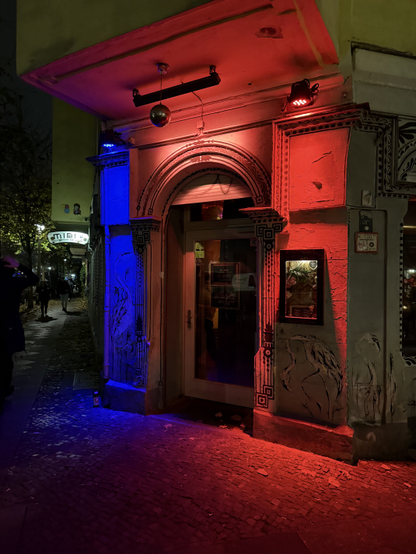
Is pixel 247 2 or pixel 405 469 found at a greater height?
pixel 247 2

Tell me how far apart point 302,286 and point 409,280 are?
1.39 m

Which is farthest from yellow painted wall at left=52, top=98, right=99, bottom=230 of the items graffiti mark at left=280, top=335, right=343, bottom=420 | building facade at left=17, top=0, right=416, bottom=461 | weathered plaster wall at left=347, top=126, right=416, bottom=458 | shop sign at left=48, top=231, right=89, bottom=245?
graffiti mark at left=280, top=335, right=343, bottom=420

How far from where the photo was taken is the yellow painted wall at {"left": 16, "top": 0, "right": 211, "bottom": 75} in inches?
139

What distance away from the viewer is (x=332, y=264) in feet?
13.5

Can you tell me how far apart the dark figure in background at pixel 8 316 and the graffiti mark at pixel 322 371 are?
429 centimetres

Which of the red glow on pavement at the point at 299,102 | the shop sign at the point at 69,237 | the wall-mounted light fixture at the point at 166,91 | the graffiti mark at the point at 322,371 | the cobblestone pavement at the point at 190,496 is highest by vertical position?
the wall-mounted light fixture at the point at 166,91

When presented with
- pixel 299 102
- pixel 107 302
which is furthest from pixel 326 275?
pixel 107 302

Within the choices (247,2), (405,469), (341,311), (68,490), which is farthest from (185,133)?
(405,469)

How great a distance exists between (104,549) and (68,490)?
926 millimetres

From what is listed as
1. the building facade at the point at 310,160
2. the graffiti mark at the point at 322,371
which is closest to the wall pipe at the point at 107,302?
the building facade at the point at 310,160

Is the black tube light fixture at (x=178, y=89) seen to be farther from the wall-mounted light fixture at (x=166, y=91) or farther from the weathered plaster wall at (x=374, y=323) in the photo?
the weathered plaster wall at (x=374, y=323)

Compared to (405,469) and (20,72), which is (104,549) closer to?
(405,469)

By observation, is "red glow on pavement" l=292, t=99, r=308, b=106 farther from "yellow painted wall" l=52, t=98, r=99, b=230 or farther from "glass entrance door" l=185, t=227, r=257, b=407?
"yellow painted wall" l=52, t=98, r=99, b=230

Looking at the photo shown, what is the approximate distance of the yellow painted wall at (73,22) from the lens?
139 inches
